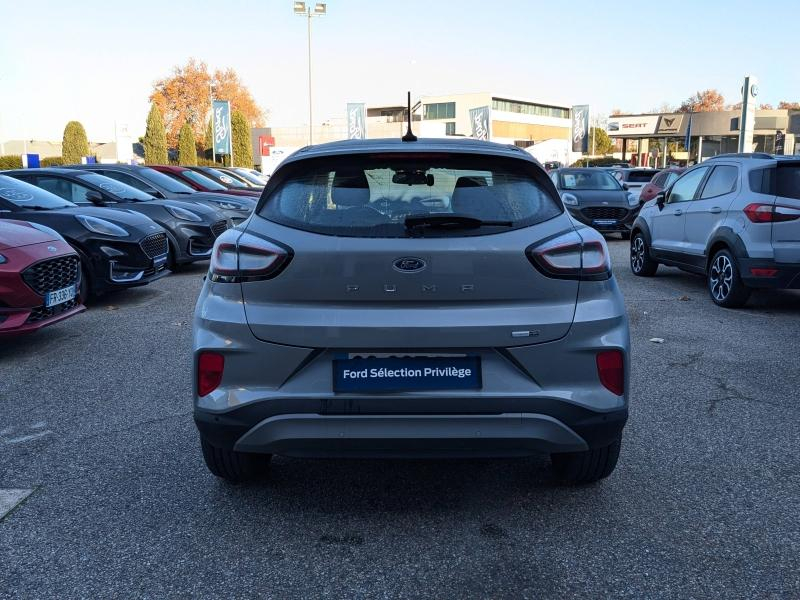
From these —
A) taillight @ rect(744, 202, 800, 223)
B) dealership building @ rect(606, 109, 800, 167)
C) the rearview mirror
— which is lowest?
taillight @ rect(744, 202, 800, 223)

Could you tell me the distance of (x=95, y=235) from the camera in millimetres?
8461

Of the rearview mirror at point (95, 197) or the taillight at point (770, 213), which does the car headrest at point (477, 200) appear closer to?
the taillight at point (770, 213)

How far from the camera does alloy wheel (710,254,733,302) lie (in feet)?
28.0

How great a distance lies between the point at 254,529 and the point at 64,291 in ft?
14.3

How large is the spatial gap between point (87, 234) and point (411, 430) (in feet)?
21.7

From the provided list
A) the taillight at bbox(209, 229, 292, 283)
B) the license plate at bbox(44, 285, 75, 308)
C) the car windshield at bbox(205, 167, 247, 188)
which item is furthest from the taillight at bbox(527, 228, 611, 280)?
the car windshield at bbox(205, 167, 247, 188)

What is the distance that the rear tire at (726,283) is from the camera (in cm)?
836

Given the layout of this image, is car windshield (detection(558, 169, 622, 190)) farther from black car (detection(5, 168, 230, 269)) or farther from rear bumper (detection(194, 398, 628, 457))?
rear bumper (detection(194, 398, 628, 457))

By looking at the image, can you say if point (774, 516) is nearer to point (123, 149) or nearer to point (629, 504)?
point (629, 504)

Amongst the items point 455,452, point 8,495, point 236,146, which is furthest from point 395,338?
point 236,146

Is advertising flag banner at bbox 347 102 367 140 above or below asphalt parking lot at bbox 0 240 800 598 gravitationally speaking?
above

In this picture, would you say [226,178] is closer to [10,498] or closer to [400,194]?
[10,498]

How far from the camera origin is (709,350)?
21.6 ft

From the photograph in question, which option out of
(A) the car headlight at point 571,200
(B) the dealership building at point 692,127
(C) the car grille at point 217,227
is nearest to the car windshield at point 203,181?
(C) the car grille at point 217,227
